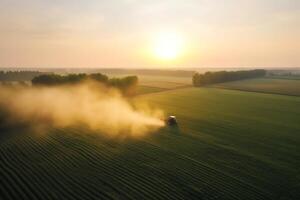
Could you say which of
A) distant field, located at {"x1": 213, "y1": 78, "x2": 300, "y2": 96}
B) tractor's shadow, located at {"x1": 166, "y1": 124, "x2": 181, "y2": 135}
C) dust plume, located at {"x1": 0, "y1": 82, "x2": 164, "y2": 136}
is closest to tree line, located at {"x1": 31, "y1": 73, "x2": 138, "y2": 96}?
dust plume, located at {"x1": 0, "y1": 82, "x2": 164, "y2": 136}

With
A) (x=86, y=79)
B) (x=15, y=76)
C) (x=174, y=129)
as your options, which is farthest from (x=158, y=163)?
(x=15, y=76)

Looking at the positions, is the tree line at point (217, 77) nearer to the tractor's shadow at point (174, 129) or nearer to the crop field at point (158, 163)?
the crop field at point (158, 163)

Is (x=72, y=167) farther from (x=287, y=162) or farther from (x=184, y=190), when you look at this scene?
(x=287, y=162)

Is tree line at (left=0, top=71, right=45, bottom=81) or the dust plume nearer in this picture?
the dust plume

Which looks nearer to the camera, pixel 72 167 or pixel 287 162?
pixel 72 167

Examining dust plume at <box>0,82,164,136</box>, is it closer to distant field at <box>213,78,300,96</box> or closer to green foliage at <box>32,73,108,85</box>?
green foliage at <box>32,73,108,85</box>

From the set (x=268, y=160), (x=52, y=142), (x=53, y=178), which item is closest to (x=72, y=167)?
(x=53, y=178)

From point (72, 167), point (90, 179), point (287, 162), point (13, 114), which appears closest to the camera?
point (90, 179)
